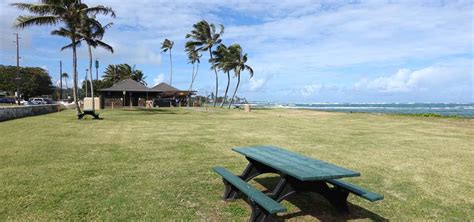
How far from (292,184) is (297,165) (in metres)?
0.22

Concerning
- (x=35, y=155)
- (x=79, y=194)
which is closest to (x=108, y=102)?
(x=35, y=155)

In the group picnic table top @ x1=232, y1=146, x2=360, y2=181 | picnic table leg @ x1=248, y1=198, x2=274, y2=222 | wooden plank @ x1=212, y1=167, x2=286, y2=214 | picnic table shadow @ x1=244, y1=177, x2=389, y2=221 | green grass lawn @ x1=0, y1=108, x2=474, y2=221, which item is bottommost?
picnic table shadow @ x1=244, y1=177, x2=389, y2=221

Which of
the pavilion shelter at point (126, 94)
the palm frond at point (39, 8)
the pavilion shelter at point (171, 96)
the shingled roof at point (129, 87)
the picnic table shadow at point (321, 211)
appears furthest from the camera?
the pavilion shelter at point (171, 96)

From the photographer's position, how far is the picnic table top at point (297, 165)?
11.3ft

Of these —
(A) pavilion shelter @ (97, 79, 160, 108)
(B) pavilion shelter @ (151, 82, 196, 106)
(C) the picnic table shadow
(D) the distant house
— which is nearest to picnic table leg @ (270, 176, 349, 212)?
(C) the picnic table shadow

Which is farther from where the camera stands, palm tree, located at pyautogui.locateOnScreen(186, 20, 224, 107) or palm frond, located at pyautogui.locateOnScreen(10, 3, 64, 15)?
palm tree, located at pyautogui.locateOnScreen(186, 20, 224, 107)

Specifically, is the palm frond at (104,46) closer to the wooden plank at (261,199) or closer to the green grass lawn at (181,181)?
the green grass lawn at (181,181)

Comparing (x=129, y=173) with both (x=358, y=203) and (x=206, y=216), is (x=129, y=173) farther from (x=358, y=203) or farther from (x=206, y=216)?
(x=358, y=203)

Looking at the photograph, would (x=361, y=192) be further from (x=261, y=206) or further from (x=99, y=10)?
(x=99, y=10)

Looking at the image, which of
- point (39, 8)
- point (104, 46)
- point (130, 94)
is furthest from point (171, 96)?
point (39, 8)

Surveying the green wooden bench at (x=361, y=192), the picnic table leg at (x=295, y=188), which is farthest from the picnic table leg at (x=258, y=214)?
the green wooden bench at (x=361, y=192)

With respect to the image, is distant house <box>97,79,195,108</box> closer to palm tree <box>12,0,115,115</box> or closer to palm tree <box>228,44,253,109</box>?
palm tree <box>228,44,253,109</box>

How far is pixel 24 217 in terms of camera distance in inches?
155

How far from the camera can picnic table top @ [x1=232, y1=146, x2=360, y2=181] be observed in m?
3.45
